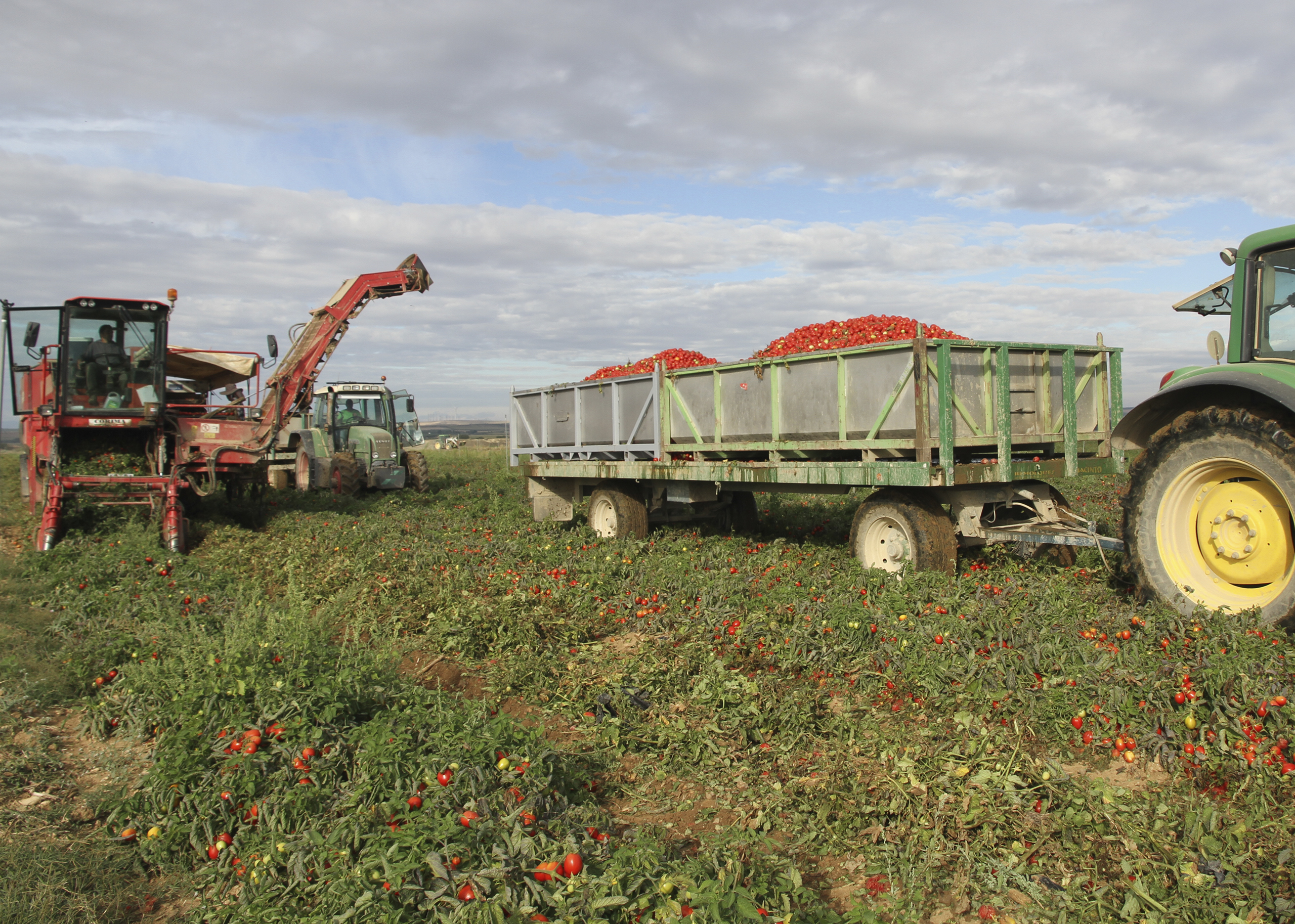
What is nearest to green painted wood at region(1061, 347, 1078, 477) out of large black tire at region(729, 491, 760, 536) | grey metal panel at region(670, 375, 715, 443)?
grey metal panel at region(670, 375, 715, 443)

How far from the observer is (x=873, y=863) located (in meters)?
3.52

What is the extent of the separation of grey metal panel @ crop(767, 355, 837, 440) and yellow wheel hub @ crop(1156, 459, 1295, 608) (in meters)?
2.84

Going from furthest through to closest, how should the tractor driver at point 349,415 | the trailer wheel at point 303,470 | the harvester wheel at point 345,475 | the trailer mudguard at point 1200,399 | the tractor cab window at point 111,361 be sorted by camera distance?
the tractor driver at point 349,415
the harvester wheel at point 345,475
the trailer wheel at point 303,470
the tractor cab window at point 111,361
the trailer mudguard at point 1200,399

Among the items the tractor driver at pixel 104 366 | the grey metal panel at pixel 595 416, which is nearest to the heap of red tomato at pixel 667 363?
the grey metal panel at pixel 595 416

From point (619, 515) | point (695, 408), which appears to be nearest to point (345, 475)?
point (619, 515)

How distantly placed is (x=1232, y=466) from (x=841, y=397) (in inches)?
118

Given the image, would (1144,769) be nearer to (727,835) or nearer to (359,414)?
(727,835)

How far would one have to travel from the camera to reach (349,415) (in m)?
18.7

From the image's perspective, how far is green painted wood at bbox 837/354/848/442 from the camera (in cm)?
750

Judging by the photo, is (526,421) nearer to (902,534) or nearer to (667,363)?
(667,363)

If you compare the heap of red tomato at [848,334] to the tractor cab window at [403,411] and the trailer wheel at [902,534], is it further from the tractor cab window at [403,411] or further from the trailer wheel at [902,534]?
the tractor cab window at [403,411]

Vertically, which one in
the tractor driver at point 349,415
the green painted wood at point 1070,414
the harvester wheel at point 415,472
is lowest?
the harvester wheel at point 415,472

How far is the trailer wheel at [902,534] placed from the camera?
6953mm

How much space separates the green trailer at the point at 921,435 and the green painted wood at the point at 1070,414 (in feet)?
0.04
